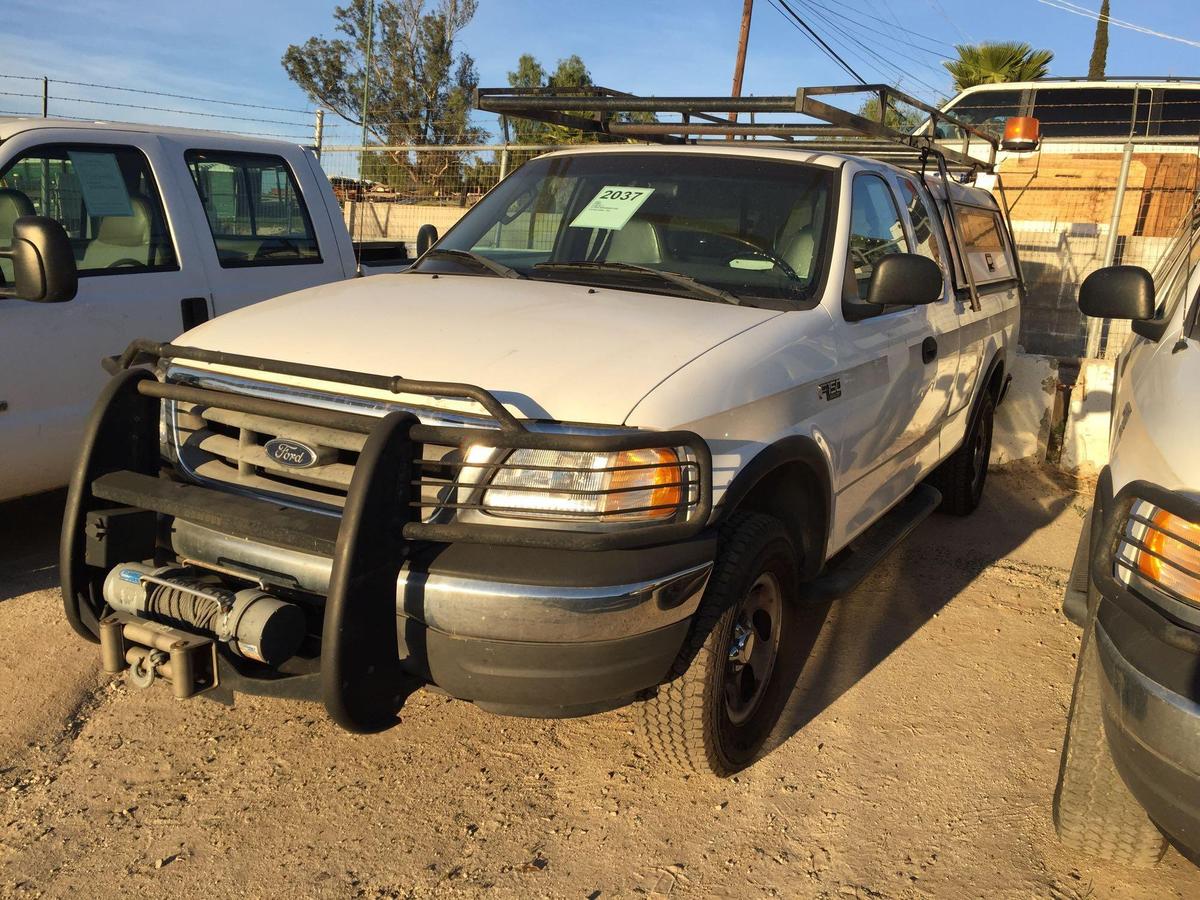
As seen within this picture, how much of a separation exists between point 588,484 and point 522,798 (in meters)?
1.12

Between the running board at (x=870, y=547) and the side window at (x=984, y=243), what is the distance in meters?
1.34

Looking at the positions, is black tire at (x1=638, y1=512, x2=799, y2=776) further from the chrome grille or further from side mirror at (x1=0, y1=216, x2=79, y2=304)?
side mirror at (x1=0, y1=216, x2=79, y2=304)

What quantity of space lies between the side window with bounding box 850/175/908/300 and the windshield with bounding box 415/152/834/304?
0.17 m

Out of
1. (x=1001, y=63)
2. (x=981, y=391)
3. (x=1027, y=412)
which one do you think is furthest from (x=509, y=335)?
(x=1001, y=63)

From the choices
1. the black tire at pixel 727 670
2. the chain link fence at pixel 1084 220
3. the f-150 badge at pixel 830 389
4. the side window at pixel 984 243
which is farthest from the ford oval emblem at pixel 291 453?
the chain link fence at pixel 1084 220

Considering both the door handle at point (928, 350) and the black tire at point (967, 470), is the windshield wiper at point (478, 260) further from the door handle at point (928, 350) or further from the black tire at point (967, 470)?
the black tire at point (967, 470)

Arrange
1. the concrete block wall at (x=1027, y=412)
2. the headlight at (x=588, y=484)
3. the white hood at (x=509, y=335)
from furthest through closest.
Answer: the concrete block wall at (x=1027, y=412)
the white hood at (x=509, y=335)
the headlight at (x=588, y=484)

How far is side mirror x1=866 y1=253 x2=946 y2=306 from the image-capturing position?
3.54 meters

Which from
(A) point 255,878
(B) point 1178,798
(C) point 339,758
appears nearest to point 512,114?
(C) point 339,758

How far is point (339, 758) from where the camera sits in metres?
3.21

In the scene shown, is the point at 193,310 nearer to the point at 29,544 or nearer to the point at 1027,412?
the point at 29,544

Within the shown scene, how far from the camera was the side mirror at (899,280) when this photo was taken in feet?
11.6

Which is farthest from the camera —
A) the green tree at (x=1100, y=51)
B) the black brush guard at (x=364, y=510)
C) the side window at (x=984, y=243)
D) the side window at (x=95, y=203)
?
the green tree at (x=1100, y=51)

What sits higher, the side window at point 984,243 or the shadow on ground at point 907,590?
the side window at point 984,243
